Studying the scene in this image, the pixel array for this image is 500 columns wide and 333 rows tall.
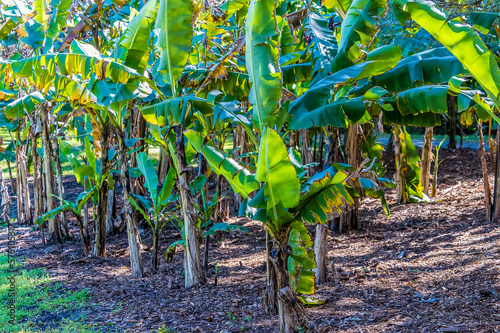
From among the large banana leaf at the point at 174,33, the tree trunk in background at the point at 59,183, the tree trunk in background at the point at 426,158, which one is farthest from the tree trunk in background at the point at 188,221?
the tree trunk in background at the point at 426,158

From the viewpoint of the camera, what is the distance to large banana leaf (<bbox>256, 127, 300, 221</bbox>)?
376 cm

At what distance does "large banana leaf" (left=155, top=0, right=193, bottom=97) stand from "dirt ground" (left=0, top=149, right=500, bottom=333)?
10.6 ft

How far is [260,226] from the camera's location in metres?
10.6

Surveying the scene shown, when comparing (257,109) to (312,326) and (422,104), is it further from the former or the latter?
(312,326)

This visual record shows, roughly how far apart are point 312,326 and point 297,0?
811 centimetres

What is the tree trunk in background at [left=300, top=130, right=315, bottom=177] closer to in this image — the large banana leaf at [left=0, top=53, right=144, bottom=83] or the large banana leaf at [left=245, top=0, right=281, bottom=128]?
the large banana leaf at [left=0, top=53, right=144, bottom=83]

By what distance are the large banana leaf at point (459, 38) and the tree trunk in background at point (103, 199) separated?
569 centimetres

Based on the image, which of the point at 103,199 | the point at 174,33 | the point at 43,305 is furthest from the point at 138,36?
the point at 43,305

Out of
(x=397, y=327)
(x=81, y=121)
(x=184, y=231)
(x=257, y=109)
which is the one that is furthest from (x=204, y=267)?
(x=81, y=121)

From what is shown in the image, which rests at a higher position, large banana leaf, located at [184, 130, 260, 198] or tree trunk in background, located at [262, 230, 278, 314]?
large banana leaf, located at [184, 130, 260, 198]

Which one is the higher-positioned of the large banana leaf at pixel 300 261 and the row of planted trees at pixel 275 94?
the row of planted trees at pixel 275 94

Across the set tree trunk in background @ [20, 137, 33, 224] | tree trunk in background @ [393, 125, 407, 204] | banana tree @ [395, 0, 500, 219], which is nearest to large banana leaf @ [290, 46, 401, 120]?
banana tree @ [395, 0, 500, 219]

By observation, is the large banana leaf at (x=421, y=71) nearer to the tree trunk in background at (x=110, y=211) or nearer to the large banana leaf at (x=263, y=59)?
the large banana leaf at (x=263, y=59)

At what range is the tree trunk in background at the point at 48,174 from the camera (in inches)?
349
